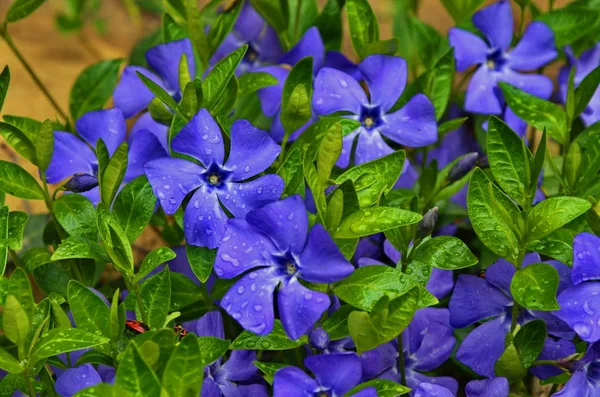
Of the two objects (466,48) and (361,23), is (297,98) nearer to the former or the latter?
(361,23)

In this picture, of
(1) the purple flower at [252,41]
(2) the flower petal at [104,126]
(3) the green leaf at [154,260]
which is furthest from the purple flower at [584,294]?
(1) the purple flower at [252,41]

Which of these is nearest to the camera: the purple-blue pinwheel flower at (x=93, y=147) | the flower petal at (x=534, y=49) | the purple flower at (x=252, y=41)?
the purple-blue pinwheel flower at (x=93, y=147)

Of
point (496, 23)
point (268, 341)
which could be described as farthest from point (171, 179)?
point (496, 23)

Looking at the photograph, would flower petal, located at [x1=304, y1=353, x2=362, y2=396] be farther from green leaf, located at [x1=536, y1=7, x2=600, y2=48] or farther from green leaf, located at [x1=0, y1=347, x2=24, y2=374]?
green leaf, located at [x1=536, y1=7, x2=600, y2=48]

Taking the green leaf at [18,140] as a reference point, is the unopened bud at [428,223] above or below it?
below

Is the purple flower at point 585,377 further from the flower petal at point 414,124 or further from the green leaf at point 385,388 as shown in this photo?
the flower petal at point 414,124

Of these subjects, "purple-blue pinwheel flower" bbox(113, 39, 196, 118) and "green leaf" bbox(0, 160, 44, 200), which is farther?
"purple-blue pinwheel flower" bbox(113, 39, 196, 118)

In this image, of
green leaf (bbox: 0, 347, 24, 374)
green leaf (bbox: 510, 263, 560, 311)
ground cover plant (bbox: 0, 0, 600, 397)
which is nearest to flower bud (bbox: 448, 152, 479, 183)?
ground cover plant (bbox: 0, 0, 600, 397)
